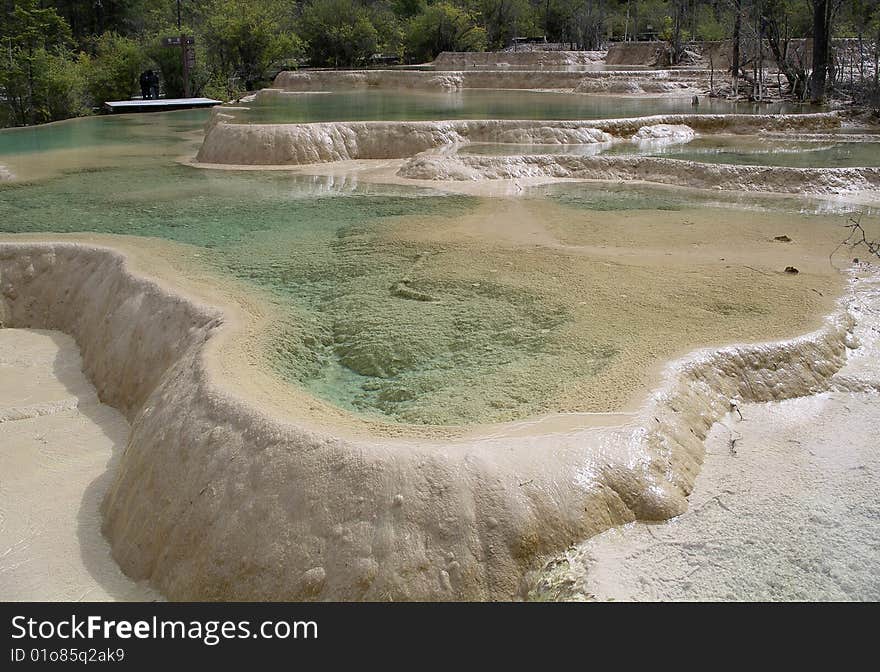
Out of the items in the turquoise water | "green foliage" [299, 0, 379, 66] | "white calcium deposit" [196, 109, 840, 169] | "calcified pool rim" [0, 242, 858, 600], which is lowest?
"calcified pool rim" [0, 242, 858, 600]

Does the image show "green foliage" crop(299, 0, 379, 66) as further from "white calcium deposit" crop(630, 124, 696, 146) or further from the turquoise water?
"white calcium deposit" crop(630, 124, 696, 146)

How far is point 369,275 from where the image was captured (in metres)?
6.44

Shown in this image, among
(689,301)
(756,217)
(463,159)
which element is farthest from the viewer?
(463,159)

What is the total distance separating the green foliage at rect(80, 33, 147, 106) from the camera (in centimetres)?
2261

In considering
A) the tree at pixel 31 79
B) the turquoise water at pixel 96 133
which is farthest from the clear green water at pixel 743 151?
the tree at pixel 31 79

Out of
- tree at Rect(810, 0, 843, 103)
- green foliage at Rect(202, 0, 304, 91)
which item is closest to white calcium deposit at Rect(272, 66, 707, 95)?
green foliage at Rect(202, 0, 304, 91)

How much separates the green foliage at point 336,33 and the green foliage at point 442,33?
2874mm

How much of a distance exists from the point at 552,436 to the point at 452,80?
73.2ft

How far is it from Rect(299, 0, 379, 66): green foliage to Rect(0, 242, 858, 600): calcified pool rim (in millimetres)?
29644

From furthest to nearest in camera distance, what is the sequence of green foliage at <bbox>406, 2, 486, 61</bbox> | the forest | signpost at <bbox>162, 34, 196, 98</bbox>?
green foliage at <bbox>406, 2, 486, 61</bbox>, signpost at <bbox>162, 34, 196, 98</bbox>, the forest

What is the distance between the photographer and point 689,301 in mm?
5641

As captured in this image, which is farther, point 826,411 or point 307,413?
point 826,411

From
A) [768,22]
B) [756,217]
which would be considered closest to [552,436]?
[756,217]
